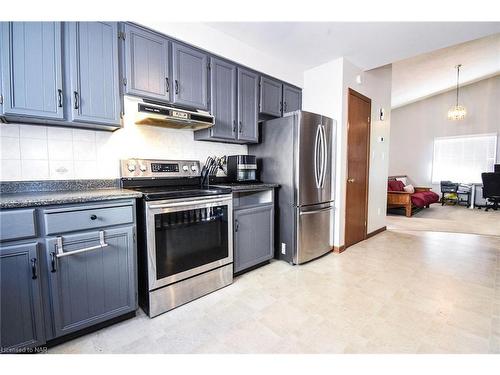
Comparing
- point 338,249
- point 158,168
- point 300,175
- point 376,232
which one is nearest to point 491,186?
point 376,232

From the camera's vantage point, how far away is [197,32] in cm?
226

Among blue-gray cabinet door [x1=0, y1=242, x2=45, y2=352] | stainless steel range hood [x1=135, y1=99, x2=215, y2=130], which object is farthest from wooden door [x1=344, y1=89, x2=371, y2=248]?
blue-gray cabinet door [x1=0, y1=242, x2=45, y2=352]

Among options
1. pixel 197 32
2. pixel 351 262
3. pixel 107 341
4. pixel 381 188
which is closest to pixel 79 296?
pixel 107 341

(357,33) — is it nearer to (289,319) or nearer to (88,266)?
(289,319)

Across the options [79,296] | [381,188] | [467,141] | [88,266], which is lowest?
[79,296]

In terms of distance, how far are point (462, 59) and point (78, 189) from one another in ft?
23.1

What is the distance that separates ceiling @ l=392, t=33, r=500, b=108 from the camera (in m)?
4.29

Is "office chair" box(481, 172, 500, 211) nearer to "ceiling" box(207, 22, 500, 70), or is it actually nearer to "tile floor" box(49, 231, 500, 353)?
"tile floor" box(49, 231, 500, 353)

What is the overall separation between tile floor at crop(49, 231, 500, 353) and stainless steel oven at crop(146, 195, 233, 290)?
0.30 m

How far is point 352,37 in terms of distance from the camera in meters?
2.53

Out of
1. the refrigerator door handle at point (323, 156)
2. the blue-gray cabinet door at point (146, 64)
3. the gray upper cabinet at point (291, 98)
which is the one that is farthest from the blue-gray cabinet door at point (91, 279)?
the gray upper cabinet at point (291, 98)

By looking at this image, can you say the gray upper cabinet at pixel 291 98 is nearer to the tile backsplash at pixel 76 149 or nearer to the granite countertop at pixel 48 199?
the tile backsplash at pixel 76 149

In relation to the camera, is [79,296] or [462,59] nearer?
[79,296]

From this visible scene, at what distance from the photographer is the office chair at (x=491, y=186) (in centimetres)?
587
